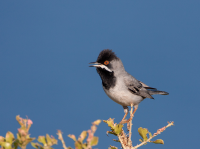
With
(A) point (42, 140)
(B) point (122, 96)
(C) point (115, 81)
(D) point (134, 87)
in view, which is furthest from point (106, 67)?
(A) point (42, 140)

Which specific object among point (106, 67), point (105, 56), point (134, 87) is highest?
point (105, 56)

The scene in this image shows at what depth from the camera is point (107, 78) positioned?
4859 mm

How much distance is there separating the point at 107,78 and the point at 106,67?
0.81ft

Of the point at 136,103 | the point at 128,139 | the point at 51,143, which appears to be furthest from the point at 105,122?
the point at 51,143

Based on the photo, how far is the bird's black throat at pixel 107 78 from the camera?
483cm

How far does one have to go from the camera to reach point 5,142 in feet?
6.57

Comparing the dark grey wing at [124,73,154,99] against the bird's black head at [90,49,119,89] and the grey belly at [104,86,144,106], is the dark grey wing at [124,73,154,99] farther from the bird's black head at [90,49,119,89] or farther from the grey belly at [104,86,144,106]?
the bird's black head at [90,49,119,89]

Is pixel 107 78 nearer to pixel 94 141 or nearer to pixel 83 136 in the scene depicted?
pixel 83 136

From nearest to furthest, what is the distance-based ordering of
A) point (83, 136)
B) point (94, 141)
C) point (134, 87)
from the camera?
point (94, 141), point (83, 136), point (134, 87)

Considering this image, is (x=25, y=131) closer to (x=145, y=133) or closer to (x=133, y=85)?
(x=145, y=133)

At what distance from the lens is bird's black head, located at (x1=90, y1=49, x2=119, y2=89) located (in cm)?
480

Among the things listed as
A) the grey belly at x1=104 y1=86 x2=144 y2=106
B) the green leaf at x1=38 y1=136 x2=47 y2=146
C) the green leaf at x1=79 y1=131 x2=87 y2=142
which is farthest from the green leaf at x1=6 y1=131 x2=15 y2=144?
the grey belly at x1=104 y1=86 x2=144 y2=106

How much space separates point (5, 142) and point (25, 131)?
0.80 feet

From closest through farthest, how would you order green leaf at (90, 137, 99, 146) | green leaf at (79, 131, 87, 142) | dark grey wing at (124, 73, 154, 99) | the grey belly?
green leaf at (90, 137, 99, 146) → green leaf at (79, 131, 87, 142) → the grey belly → dark grey wing at (124, 73, 154, 99)
